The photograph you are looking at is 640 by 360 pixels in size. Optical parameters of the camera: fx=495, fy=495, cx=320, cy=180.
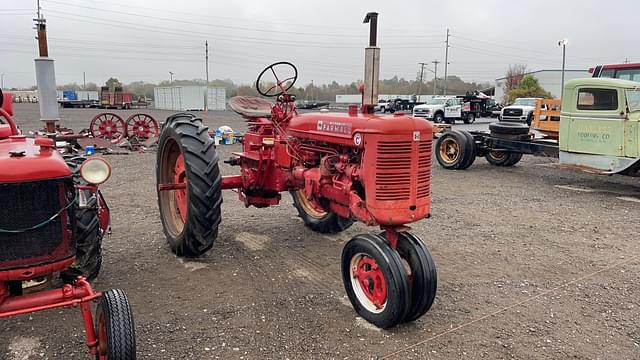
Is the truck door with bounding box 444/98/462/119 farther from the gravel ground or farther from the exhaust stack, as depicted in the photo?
the exhaust stack

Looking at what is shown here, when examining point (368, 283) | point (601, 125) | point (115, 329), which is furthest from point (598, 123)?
point (115, 329)

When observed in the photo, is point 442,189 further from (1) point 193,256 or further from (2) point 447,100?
(2) point 447,100

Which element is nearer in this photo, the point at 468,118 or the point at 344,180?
the point at 344,180

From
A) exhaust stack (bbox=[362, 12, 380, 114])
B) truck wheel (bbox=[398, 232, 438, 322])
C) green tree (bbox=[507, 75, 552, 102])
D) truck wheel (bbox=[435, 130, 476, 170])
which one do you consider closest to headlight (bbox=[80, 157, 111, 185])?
exhaust stack (bbox=[362, 12, 380, 114])

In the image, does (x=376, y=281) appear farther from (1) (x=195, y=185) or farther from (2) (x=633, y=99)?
(2) (x=633, y=99)

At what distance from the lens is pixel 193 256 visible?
466 cm

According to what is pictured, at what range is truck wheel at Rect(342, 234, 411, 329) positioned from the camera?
3197 millimetres

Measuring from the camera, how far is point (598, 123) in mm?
8234

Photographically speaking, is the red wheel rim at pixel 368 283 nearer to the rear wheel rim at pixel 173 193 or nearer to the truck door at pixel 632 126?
the rear wheel rim at pixel 173 193

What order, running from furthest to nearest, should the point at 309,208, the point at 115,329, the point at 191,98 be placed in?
the point at 191,98
the point at 309,208
the point at 115,329

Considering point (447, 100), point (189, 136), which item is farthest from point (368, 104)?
point (447, 100)

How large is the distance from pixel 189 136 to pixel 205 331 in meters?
1.87

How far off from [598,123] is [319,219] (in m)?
5.51

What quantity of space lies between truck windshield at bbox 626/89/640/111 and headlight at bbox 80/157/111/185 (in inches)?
316
